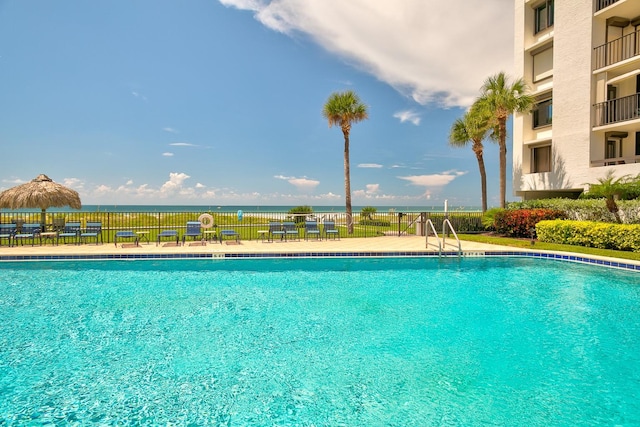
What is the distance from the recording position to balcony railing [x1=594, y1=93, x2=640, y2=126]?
49.4 feet

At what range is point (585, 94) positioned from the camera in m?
16.4

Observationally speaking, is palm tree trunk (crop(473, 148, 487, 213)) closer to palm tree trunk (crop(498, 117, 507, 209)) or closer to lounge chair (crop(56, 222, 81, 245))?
palm tree trunk (crop(498, 117, 507, 209))

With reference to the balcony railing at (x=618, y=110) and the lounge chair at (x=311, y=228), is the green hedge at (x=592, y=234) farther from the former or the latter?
the lounge chair at (x=311, y=228)

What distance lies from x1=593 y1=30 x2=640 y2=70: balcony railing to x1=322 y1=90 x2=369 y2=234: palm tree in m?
10.9

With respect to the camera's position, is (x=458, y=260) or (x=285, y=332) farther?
(x=458, y=260)

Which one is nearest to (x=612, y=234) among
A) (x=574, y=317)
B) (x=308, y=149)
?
(x=574, y=317)

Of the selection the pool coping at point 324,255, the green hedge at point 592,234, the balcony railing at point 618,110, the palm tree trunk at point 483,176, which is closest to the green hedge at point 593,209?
the green hedge at point 592,234

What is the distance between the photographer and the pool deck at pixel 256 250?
10781mm

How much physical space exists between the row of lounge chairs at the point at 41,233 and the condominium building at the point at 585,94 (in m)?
20.9

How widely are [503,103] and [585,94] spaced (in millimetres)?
3562

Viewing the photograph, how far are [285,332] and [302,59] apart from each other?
23.2 m

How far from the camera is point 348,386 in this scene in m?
3.93

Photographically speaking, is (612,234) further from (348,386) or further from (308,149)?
(308,149)

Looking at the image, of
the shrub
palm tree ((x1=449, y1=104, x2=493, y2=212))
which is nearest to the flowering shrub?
the shrub
